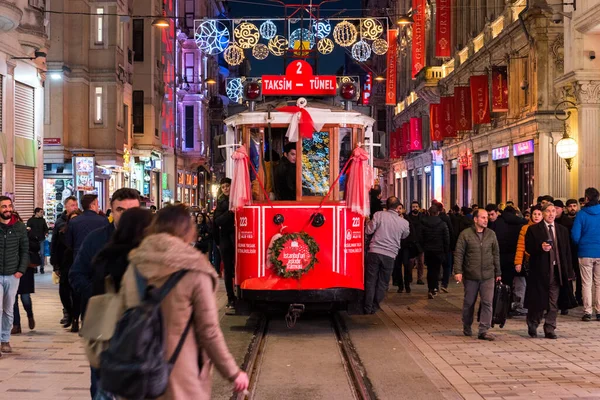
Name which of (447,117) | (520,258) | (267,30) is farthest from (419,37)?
(520,258)

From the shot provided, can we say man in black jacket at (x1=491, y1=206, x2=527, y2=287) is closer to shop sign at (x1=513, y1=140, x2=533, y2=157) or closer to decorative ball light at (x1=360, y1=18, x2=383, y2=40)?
decorative ball light at (x1=360, y1=18, x2=383, y2=40)

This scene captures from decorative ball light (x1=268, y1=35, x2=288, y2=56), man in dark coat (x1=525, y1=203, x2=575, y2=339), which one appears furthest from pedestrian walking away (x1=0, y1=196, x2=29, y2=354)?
decorative ball light (x1=268, y1=35, x2=288, y2=56)

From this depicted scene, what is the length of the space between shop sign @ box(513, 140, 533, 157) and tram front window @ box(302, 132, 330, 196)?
1686 cm

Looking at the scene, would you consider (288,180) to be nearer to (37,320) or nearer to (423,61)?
(37,320)

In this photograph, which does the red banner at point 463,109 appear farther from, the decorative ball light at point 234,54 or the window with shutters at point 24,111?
the window with shutters at point 24,111

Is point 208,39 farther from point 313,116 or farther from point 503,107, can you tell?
point 313,116

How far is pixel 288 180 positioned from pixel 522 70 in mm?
18237

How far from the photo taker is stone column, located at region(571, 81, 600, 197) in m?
22.2

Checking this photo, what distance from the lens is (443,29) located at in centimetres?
3791

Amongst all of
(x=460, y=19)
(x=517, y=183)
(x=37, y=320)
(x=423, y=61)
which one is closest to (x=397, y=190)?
(x=423, y=61)

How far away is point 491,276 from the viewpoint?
1222cm

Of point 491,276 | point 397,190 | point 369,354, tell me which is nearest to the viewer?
point 369,354

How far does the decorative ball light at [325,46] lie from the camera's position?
996 inches

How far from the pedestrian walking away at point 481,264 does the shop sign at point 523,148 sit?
1722 cm
